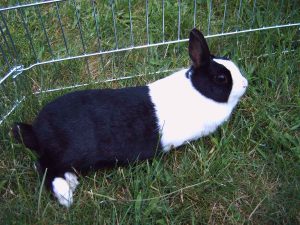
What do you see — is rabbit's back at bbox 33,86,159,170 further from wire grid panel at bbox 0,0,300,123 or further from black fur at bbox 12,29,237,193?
wire grid panel at bbox 0,0,300,123

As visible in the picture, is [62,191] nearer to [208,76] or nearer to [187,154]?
[187,154]

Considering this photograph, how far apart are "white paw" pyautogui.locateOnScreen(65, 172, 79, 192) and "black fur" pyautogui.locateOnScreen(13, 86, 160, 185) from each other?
34mm

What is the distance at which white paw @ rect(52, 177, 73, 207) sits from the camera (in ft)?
6.05

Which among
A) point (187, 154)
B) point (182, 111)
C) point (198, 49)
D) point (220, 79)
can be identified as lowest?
point (187, 154)

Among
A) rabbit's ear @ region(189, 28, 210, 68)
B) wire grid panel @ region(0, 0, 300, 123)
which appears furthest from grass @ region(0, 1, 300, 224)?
rabbit's ear @ region(189, 28, 210, 68)

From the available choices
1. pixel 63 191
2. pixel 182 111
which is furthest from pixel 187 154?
pixel 63 191

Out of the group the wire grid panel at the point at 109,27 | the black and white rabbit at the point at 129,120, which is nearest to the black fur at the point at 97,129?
the black and white rabbit at the point at 129,120

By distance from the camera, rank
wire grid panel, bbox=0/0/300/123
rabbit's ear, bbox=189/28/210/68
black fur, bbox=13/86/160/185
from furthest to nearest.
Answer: wire grid panel, bbox=0/0/300/123 → rabbit's ear, bbox=189/28/210/68 → black fur, bbox=13/86/160/185

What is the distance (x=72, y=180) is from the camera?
75.4 inches

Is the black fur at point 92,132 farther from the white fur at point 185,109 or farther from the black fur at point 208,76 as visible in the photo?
the black fur at point 208,76

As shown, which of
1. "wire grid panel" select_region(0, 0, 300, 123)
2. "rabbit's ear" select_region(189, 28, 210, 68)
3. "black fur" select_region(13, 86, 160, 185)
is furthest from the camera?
"wire grid panel" select_region(0, 0, 300, 123)

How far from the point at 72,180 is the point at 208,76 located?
76 cm

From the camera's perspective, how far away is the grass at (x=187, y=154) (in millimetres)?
1854

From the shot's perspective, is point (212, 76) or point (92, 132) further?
point (212, 76)
